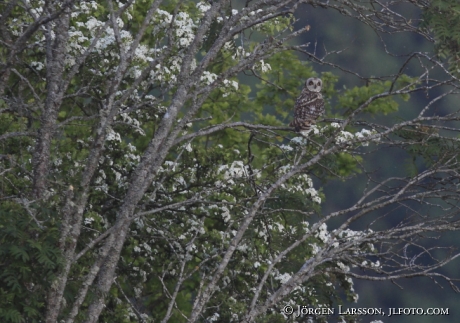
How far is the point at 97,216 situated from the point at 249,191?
2146 millimetres

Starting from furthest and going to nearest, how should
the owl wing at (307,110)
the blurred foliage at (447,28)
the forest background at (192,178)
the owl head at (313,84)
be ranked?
the owl head at (313,84)
the owl wing at (307,110)
the blurred foliage at (447,28)
the forest background at (192,178)

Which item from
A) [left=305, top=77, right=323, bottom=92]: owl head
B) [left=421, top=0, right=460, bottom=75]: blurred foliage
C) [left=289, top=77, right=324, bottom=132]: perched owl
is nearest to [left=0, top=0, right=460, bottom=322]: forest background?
[left=421, top=0, right=460, bottom=75]: blurred foliage

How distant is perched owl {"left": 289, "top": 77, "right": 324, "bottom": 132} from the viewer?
996 cm

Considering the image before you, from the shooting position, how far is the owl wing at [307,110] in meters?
9.96

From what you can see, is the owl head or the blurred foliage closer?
the blurred foliage

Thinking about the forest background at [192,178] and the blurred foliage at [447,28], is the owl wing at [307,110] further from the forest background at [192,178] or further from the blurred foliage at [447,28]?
the blurred foliage at [447,28]

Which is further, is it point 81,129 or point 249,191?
point 81,129

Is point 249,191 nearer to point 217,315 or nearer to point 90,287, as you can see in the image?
point 217,315

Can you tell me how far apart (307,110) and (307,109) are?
0.03m

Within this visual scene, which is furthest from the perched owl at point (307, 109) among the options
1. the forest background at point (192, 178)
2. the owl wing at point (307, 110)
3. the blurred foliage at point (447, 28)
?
the blurred foliage at point (447, 28)

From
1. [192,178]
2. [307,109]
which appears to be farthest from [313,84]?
[192,178]

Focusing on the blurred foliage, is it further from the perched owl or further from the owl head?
the owl head

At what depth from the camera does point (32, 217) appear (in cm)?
683

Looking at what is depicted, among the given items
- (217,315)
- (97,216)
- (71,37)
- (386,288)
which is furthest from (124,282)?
(386,288)
